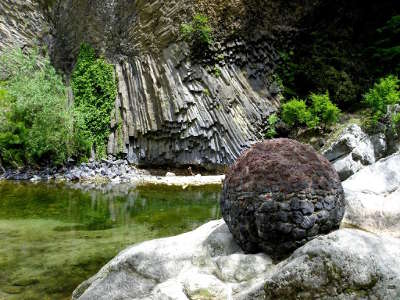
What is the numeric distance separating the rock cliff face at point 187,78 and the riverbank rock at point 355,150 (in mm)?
5057

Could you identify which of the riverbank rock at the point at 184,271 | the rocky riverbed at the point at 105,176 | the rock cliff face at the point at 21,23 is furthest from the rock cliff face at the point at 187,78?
the riverbank rock at the point at 184,271

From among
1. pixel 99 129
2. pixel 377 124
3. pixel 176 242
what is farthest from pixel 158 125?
pixel 176 242

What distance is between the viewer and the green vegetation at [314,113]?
16609mm

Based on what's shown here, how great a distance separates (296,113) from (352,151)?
15.1 feet

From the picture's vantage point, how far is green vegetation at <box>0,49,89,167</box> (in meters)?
17.6

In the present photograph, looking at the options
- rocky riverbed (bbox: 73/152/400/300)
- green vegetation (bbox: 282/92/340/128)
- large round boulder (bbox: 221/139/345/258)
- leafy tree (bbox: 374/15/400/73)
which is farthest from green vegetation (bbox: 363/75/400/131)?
large round boulder (bbox: 221/139/345/258)

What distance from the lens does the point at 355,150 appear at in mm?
13492

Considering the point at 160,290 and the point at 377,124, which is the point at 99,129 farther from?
the point at 160,290

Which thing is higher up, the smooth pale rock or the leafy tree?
the leafy tree

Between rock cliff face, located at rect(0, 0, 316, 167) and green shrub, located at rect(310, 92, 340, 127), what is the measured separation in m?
2.73

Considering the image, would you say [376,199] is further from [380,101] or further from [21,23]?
[21,23]

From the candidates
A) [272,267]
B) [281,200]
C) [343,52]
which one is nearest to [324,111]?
[343,52]

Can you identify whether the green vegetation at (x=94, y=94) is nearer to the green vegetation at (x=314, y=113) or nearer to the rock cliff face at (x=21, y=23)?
the rock cliff face at (x=21, y=23)

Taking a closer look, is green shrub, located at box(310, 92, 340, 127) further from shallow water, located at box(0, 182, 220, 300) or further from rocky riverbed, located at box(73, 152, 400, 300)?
rocky riverbed, located at box(73, 152, 400, 300)
